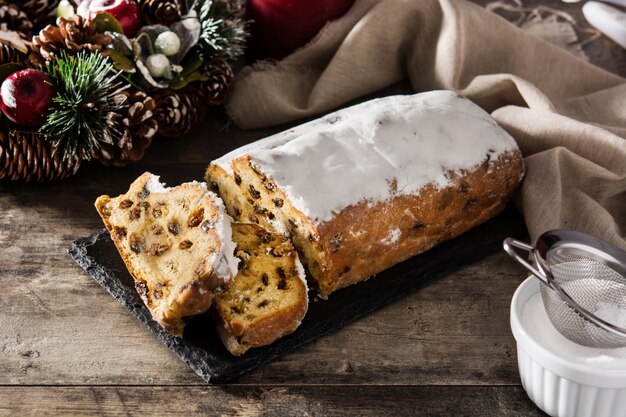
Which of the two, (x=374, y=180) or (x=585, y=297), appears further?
(x=374, y=180)

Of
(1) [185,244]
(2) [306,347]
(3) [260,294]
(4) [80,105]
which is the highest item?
(4) [80,105]

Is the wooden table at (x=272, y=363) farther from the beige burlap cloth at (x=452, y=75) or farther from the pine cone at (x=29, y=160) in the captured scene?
the beige burlap cloth at (x=452, y=75)

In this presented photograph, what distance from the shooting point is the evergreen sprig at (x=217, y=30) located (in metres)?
3.16

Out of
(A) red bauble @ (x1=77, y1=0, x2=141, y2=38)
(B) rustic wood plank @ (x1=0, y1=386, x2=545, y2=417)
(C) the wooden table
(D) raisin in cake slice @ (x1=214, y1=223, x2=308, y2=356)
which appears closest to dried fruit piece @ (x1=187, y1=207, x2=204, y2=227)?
(D) raisin in cake slice @ (x1=214, y1=223, x2=308, y2=356)

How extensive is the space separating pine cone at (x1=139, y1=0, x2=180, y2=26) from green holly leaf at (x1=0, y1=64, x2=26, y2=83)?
0.51 m

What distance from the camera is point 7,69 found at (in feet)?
9.40

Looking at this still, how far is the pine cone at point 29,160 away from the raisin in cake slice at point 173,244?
0.41 meters

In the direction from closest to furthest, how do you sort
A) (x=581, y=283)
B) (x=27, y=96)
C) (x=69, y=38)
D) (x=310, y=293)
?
(x=581, y=283) < (x=310, y=293) < (x=27, y=96) < (x=69, y=38)

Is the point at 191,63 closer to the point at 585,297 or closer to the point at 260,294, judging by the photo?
the point at 260,294

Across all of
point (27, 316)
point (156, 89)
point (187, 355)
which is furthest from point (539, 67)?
point (27, 316)

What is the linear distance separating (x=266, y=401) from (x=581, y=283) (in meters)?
0.85

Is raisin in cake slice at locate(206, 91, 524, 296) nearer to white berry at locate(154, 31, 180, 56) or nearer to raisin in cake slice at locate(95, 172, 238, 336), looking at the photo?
raisin in cake slice at locate(95, 172, 238, 336)

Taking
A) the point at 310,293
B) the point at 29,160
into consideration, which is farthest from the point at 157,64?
the point at 310,293

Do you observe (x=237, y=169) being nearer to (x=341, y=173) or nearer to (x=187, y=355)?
(x=341, y=173)
